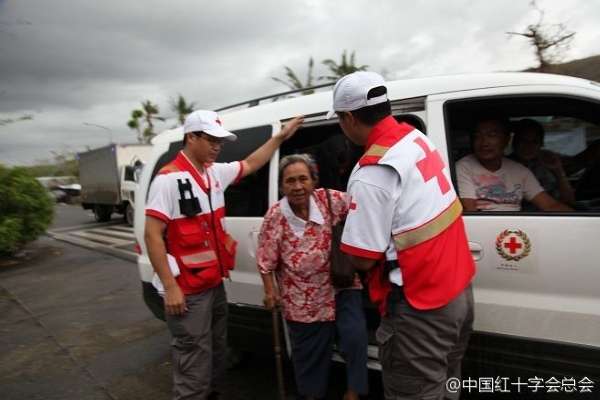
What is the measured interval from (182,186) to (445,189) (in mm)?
1339

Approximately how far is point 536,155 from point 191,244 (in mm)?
2183

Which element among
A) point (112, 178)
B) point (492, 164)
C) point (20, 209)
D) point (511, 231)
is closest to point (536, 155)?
point (492, 164)

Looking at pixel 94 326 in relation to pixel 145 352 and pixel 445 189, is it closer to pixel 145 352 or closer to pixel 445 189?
pixel 145 352

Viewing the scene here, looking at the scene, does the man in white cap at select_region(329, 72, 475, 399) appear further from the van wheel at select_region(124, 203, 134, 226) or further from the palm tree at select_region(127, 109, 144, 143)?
the palm tree at select_region(127, 109, 144, 143)

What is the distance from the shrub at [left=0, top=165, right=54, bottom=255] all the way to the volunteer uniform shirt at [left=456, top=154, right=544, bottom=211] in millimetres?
8594

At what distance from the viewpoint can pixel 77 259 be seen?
8711 millimetres

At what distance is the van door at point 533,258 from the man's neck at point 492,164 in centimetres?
31

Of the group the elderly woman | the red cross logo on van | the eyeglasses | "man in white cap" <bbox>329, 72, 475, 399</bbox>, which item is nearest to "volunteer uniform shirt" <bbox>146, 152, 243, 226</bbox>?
the eyeglasses

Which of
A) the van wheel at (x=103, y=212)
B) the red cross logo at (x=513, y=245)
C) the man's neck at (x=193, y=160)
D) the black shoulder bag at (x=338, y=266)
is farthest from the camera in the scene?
the van wheel at (x=103, y=212)

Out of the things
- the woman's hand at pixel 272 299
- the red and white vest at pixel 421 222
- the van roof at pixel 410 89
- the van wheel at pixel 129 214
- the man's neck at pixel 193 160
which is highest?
the van roof at pixel 410 89

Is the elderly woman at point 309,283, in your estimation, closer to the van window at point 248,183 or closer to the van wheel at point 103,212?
the van window at point 248,183

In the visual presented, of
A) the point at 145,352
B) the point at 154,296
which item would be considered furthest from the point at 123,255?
the point at 154,296

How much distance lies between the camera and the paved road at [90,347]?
3101 mm

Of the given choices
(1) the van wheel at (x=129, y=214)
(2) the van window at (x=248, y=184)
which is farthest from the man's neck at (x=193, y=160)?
(1) the van wheel at (x=129, y=214)
